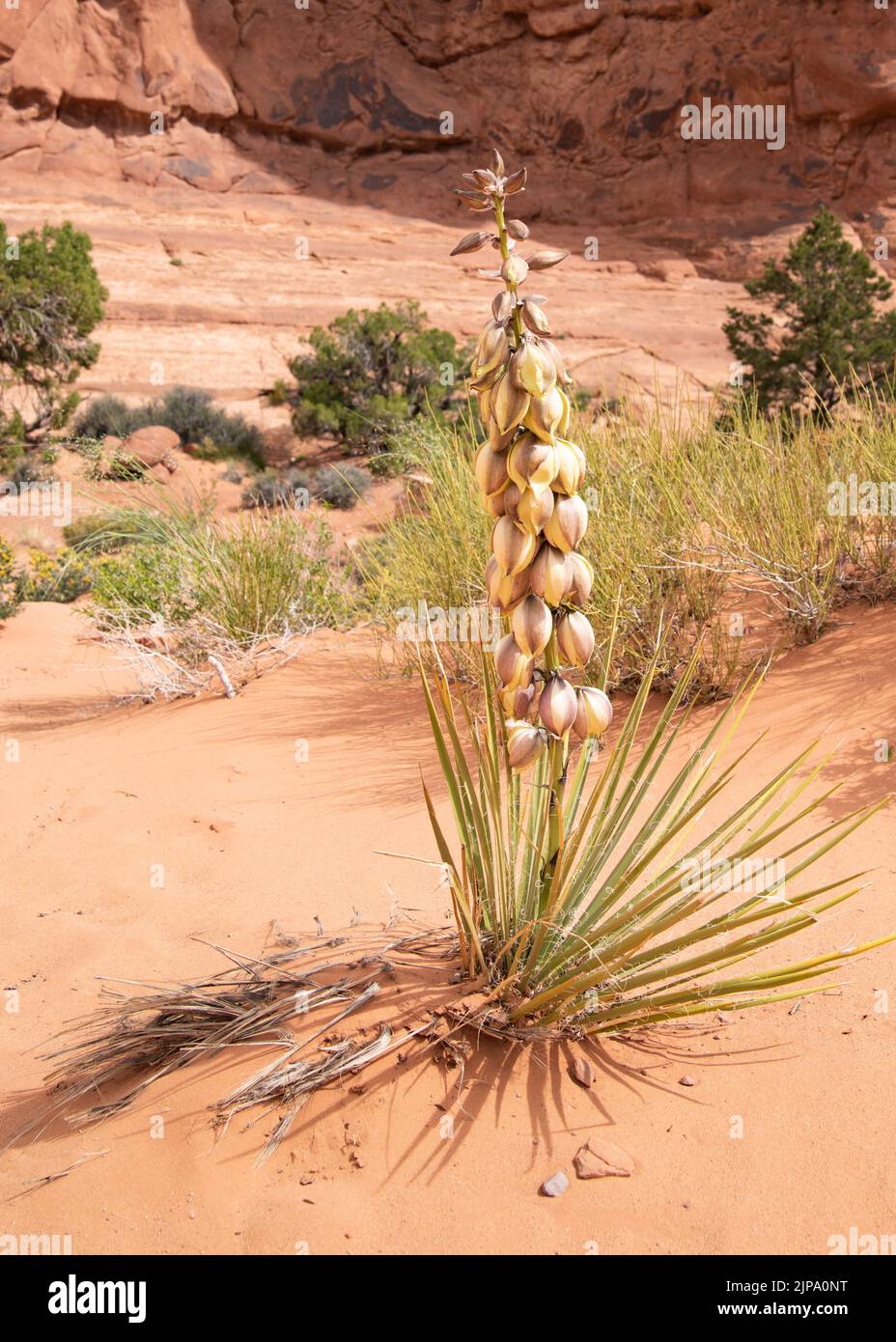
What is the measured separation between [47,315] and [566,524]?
15.7m

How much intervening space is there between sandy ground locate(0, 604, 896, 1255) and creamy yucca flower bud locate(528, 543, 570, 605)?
910mm

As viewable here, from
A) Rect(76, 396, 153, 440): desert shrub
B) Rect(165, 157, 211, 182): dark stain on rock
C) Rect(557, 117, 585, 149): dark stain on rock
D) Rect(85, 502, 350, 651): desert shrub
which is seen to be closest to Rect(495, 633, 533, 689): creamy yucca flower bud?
Rect(85, 502, 350, 651): desert shrub

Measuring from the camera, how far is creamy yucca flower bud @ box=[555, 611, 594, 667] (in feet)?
5.50

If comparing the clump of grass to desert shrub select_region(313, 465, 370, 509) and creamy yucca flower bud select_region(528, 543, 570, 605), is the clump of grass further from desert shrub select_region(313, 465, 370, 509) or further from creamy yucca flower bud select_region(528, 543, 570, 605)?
desert shrub select_region(313, 465, 370, 509)

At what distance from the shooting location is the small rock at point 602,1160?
1781mm

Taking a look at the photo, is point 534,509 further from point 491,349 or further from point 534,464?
point 491,349

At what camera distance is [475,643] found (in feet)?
15.2

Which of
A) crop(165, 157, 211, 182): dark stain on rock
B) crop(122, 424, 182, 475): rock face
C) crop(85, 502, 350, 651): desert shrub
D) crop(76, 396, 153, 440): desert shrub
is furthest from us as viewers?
crop(165, 157, 211, 182): dark stain on rock

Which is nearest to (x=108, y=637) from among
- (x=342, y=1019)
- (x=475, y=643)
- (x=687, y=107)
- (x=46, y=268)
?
(x=475, y=643)

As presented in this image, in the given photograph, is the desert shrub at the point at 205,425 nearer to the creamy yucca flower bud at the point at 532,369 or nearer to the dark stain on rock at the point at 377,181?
the dark stain on rock at the point at 377,181

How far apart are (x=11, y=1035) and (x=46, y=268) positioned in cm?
1507

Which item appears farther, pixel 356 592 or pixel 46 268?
pixel 46 268

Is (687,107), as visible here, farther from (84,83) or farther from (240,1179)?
(240,1179)

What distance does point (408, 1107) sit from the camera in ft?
6.25
